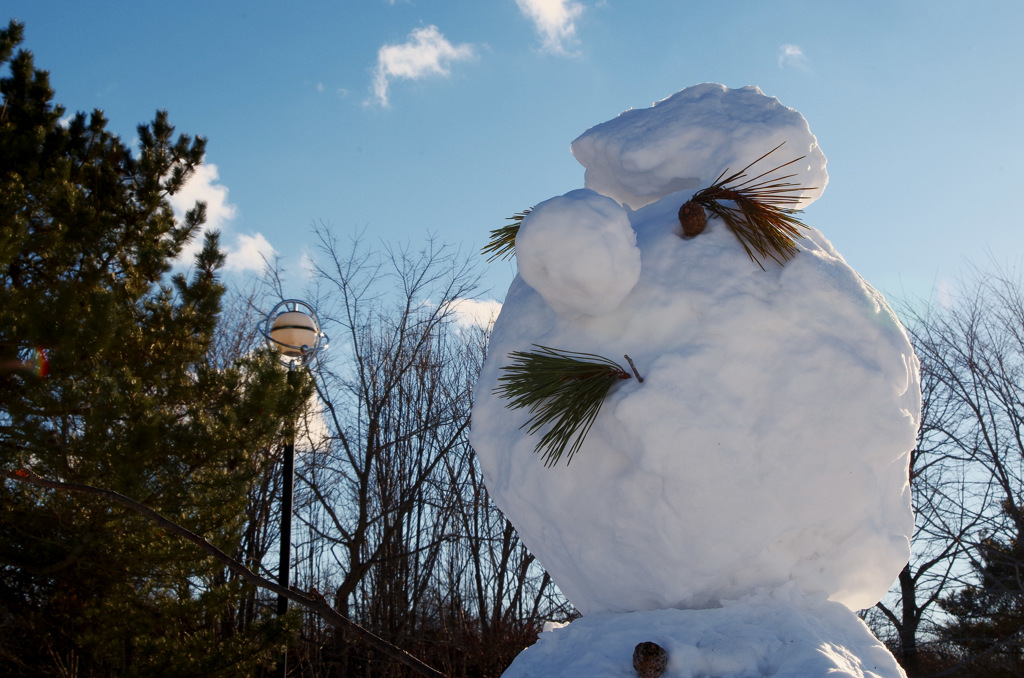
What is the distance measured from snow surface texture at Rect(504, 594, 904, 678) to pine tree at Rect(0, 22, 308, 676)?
174 inches

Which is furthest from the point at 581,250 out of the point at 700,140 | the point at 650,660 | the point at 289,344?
the point at 289,344

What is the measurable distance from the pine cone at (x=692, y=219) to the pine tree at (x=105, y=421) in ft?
14.5

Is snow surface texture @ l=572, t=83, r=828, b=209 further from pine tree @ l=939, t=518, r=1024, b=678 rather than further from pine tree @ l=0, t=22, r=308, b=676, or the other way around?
pine tree @ l=939, t=518, r=1024, b=678

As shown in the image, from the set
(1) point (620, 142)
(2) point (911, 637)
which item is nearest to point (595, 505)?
(1) point (620, 142)

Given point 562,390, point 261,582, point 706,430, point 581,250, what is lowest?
point 261,582

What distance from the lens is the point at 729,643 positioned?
67.0 inches

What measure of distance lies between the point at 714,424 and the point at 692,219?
0.58m

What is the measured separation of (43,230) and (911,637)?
438 inches

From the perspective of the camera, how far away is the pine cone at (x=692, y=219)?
2121 mm

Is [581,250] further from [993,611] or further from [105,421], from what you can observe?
[993,611]

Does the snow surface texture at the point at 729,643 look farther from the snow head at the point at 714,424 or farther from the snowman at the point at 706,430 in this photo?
the snow head at the point at 714,424

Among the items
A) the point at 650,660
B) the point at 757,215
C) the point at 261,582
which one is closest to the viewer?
the point at 650,660

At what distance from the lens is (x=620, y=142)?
7.95ft

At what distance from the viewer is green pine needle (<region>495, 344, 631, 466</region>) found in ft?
6.40
